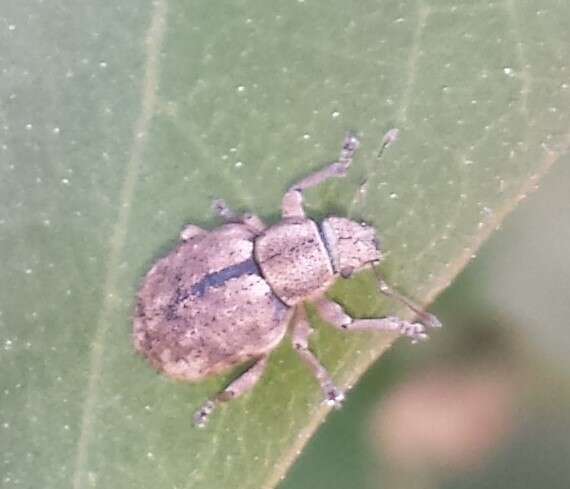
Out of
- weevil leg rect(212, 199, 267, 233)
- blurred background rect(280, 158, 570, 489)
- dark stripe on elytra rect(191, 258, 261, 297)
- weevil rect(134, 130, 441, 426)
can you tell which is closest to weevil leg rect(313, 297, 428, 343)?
weevil rect(134, 130, 441, 426)

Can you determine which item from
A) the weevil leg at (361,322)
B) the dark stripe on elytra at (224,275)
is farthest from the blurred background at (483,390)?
the dark stripe on elytra at (224,275)

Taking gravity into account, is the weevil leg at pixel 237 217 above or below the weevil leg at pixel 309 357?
above

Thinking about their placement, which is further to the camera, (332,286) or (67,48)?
(332,286)

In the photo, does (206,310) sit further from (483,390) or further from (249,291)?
(483,390)

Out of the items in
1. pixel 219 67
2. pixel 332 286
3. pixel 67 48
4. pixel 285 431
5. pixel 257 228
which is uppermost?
pixel 67 48

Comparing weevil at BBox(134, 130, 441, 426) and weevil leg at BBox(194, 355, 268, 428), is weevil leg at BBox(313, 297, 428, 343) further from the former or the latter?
weevil leg at BBox(194, 355, 268, 428)

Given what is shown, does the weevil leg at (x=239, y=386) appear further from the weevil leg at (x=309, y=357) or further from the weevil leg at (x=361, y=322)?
the weevil leg at (x=361, y=322)

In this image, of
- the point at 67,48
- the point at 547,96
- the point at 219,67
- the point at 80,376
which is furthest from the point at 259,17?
the point at 80,376

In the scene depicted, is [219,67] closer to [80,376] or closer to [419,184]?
[419,184]
